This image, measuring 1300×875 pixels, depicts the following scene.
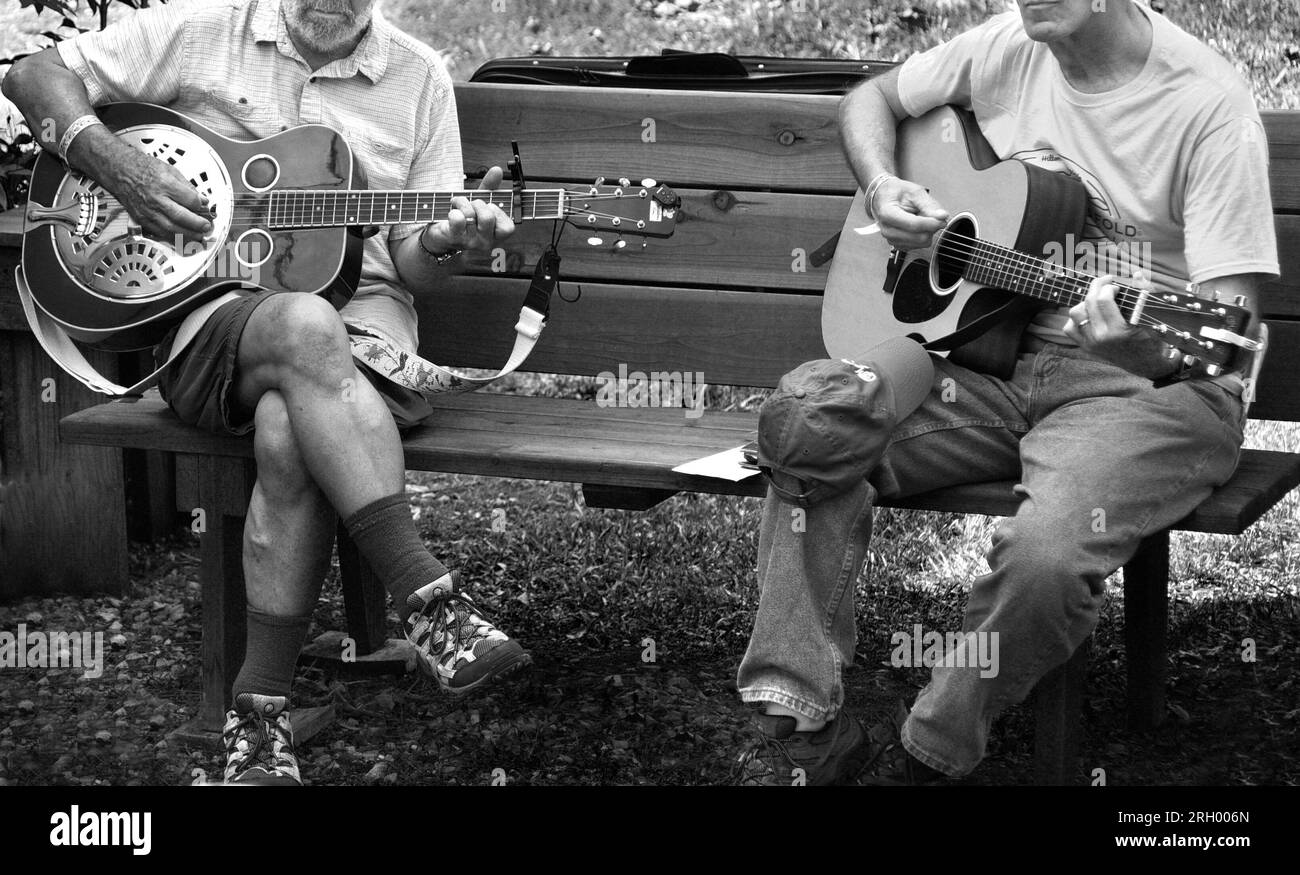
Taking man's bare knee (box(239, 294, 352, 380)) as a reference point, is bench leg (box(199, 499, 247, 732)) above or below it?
below

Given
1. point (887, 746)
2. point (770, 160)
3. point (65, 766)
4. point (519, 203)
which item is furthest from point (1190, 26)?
point (65, 766)

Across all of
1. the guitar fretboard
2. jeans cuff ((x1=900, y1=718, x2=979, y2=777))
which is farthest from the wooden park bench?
jeans cuff ((x1=900, y1=718, x2=979, y2=777))

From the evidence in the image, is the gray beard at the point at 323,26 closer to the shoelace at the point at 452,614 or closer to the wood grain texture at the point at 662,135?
the wood grain texture at the point at 662,135

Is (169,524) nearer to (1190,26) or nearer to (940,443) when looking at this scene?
(940,443)

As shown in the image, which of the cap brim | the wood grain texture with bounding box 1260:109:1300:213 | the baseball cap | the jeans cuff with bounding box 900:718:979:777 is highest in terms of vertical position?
the wood grain texture with bounding box 1260:109:1300:213

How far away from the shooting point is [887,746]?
111 inches

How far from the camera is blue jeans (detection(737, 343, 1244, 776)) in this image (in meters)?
2.53

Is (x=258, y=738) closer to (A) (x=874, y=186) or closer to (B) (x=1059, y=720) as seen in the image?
(B) (x=1059, y=720)

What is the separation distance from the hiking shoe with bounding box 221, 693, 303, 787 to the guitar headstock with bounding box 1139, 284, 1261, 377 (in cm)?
167

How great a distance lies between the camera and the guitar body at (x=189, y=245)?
10.4 feet

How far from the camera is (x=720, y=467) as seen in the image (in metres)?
2.90

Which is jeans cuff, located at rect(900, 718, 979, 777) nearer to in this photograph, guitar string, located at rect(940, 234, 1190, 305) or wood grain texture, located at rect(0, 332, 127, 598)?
guitar string, located at rect(940, 234, 1190, 305)

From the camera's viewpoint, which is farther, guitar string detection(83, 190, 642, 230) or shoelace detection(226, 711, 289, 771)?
guitar string detection(83, 190, 642, 230)

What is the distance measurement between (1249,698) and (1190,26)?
3.35 metres
